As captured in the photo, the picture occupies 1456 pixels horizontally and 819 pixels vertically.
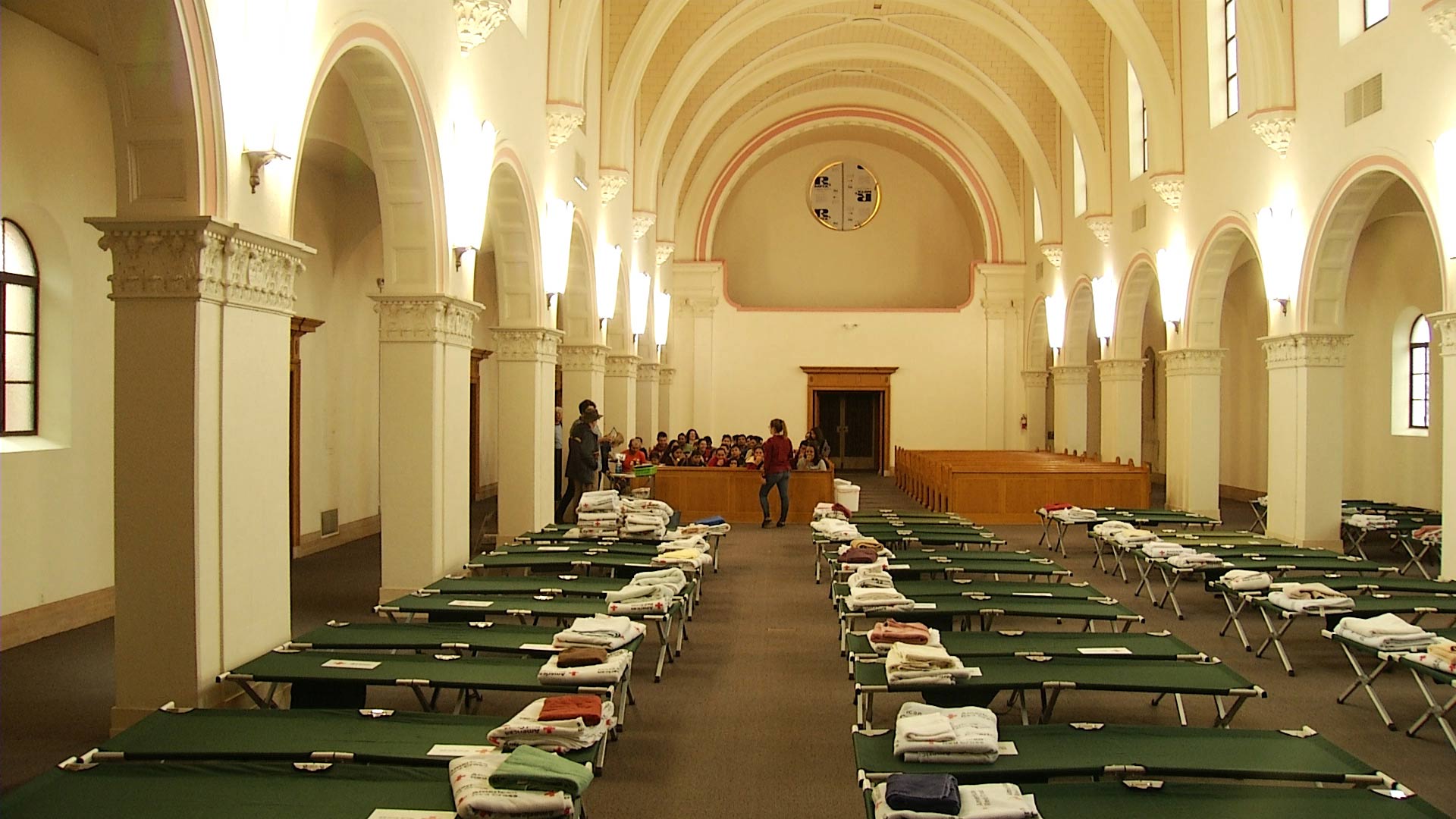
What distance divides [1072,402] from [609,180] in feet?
35.8

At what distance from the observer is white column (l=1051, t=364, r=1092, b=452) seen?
21312mm

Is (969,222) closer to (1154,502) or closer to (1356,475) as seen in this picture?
(1154,502)

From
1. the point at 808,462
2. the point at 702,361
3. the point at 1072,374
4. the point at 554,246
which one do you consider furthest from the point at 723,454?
the point at 702,361

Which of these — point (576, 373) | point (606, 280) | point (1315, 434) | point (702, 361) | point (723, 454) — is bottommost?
point (723, 454)

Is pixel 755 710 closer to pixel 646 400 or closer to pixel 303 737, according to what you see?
pixel 303 737

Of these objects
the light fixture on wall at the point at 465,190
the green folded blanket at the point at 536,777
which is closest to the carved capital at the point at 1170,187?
the light fixture on wall at the point at 465,190

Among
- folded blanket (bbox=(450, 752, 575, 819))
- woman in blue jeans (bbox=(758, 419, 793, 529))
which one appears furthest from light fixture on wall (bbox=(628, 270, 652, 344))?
folded blanket (bbox=(450, 752, 575, 819))

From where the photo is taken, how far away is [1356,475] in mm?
16766

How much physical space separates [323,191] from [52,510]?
5.51 metres

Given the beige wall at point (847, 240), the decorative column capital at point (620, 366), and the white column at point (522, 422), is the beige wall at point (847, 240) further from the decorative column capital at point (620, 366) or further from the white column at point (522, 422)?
the white column at point (522, 422)

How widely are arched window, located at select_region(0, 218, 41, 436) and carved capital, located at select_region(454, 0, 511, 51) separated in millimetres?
3608

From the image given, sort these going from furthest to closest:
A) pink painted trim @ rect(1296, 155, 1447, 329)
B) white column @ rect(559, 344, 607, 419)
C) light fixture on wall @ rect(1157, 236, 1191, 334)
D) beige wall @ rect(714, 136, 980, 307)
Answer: beige wall @ rect(714, 136, 980, 307) → light fixture on wall @ rect(1157, 236, 1191, 334) → white column @ rect(559, 344, 607, 419) → pink painted trim @ rect(1296, 155, 1447, 329)

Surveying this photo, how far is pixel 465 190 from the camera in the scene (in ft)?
29.6

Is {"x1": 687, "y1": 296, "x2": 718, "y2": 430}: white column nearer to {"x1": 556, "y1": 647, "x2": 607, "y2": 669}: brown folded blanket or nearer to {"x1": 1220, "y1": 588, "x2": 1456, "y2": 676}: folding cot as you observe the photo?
{"x1": 1220, "y1": 588, "x2": 1456, "y2": 676}: folding cot
